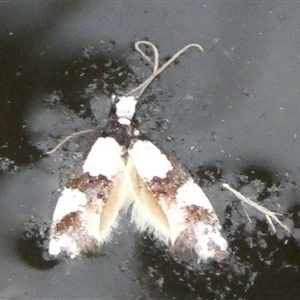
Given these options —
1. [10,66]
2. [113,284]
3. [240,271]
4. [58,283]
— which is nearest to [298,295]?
[240,271]

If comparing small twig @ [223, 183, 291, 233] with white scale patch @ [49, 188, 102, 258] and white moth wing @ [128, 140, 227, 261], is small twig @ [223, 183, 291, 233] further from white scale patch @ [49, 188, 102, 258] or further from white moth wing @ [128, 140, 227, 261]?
white scale patch @ [49, 188, 102, 258]

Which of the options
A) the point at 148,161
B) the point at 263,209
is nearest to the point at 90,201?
the point at 148,161

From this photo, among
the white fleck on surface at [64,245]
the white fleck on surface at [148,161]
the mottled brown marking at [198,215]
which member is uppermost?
the white fleck on surface at [148,161]

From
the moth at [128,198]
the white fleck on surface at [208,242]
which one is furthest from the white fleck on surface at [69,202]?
the white fleck on surface at [208,242]

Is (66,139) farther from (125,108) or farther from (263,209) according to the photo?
(263,209)

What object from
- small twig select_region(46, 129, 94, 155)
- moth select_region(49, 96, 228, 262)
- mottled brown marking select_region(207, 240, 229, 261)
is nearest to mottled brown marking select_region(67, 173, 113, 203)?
moth select_region(49, 96, 228, 262)

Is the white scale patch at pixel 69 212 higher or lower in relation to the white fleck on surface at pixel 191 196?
lower

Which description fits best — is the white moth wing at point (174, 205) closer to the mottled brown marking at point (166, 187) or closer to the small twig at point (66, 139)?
the mottled brown marking at point (166, 187)
